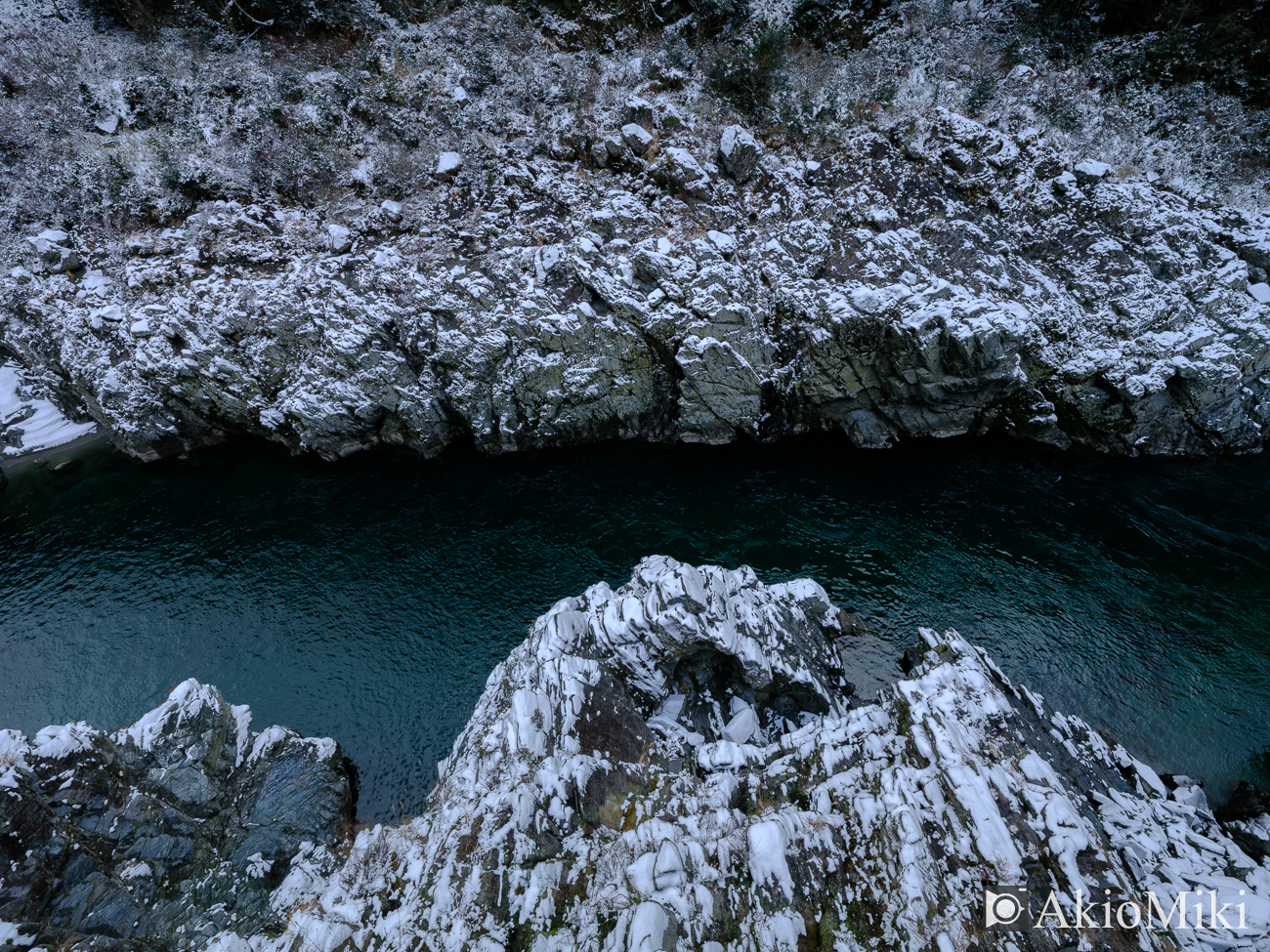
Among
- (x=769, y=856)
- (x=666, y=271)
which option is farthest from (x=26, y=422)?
(x=769, y=856)

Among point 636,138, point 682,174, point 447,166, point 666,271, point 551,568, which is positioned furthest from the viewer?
point 447,166

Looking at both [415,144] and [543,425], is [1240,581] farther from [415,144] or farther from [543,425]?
[415,144]

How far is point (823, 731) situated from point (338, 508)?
2426 cm

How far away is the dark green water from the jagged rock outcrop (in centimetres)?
400

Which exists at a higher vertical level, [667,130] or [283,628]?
[667,130]

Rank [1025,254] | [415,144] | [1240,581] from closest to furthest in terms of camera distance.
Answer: [1240,581] < [1025,254] < [415,144]

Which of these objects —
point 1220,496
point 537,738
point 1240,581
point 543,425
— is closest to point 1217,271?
point 1220,496

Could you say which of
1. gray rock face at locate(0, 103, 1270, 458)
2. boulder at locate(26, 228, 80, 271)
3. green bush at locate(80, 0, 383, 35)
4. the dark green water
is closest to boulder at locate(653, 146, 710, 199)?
gray rock face at locate(0, 103, 1270, 458)

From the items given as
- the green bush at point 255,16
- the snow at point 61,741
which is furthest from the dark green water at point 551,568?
the green bush at point 255,16

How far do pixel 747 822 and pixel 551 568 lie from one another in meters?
13.4

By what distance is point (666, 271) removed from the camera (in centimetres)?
2661

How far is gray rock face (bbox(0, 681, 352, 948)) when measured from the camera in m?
10.5

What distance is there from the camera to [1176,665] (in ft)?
54.9

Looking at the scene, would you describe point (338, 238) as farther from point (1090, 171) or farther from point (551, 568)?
point (1090, 171)
